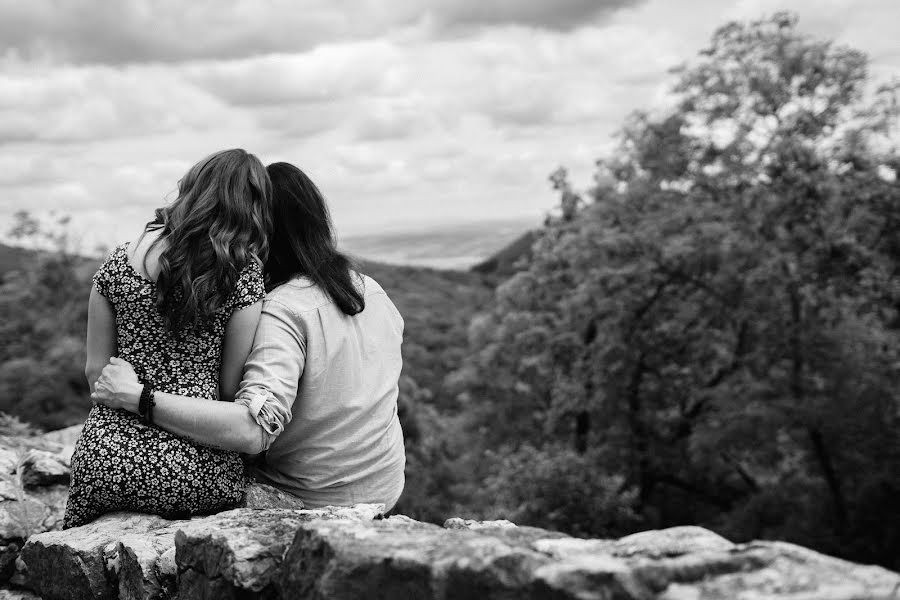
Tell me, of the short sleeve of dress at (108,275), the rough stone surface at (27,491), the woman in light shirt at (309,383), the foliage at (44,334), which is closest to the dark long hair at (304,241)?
the woman in light shirt at (309,383)

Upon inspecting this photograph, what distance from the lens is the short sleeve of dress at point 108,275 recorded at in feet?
10.4

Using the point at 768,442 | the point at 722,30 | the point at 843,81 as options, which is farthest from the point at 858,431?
the point at 722,30

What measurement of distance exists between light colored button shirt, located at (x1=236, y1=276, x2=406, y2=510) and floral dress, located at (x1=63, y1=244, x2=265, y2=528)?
0.61 ft

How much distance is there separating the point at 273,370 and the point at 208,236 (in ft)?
1.68

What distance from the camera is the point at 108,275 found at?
3.18m

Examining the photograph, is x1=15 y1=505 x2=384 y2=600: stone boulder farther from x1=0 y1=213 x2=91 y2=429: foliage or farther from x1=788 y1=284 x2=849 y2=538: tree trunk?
x1=0 y1=213 x2=91 y2=429: foliage

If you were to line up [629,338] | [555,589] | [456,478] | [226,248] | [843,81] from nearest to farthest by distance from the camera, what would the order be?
1. [555,589]
2. [226,248]
3. [843,81]
4. [629,338]
5. [456,478]

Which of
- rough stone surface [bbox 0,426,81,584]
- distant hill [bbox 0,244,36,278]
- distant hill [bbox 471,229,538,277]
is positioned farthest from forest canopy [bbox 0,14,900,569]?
rough stone surface [bbox 0,426,81,584]

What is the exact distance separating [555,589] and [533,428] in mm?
21415

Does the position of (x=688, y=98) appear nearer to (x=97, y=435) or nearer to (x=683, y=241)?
(x=683, y=241)

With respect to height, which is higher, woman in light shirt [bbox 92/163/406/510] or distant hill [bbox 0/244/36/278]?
woman in light shirt [bbox 92/163/406/510]

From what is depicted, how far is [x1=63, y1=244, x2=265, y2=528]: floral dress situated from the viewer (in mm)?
3188

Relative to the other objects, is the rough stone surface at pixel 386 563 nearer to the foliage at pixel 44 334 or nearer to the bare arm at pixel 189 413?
the bare arm at pixel 189 413

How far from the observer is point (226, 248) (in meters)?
3.09
